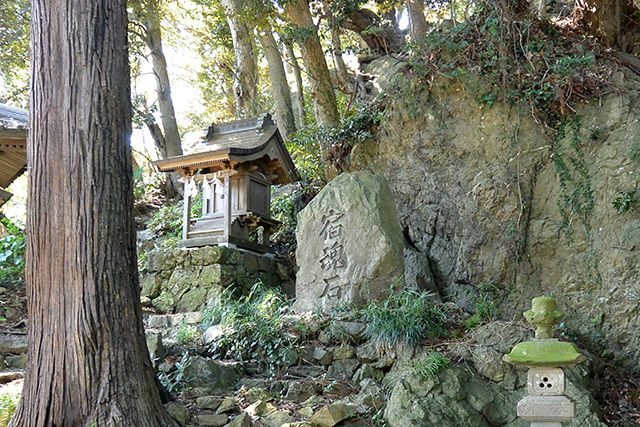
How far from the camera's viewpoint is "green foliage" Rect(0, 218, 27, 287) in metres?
9.01

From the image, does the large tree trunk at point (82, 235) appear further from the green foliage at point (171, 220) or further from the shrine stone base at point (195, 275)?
the green foliage at point (171, 220)

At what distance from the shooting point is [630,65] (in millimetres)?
8188

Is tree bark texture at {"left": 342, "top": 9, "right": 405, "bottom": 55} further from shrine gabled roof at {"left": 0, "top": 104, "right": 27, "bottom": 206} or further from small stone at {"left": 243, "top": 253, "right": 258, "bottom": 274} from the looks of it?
shrine gabled roof at {"left": 0, "top": 104, "right": 27, "bottom": 206}

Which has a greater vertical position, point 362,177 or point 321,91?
point 321,91

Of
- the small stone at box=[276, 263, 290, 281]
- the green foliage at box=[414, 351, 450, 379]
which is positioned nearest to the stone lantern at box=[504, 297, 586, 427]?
the green foliage at box=[414, 351, 450, 379]

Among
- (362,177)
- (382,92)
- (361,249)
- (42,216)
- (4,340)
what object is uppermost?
(382,92)

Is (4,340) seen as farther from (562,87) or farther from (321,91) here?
(562,87)

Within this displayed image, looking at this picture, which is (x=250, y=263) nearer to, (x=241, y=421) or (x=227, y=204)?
(x=227, y=204)

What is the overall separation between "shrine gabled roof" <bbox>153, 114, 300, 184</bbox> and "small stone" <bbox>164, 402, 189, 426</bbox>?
17.0 feet

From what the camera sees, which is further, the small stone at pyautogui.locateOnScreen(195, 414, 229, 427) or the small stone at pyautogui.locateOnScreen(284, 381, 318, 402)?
the small stone at pyautogui.locateOnScreen(284, 381, 318, 402)

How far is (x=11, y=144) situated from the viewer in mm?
6543

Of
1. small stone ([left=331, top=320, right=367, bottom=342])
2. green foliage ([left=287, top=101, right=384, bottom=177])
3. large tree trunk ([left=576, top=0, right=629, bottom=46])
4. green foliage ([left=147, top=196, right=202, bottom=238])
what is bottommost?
small stone ([left=331, top=320, right=367, bottom=342])

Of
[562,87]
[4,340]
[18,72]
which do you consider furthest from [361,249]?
[18,72]

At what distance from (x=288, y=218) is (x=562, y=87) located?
20.8 ft
